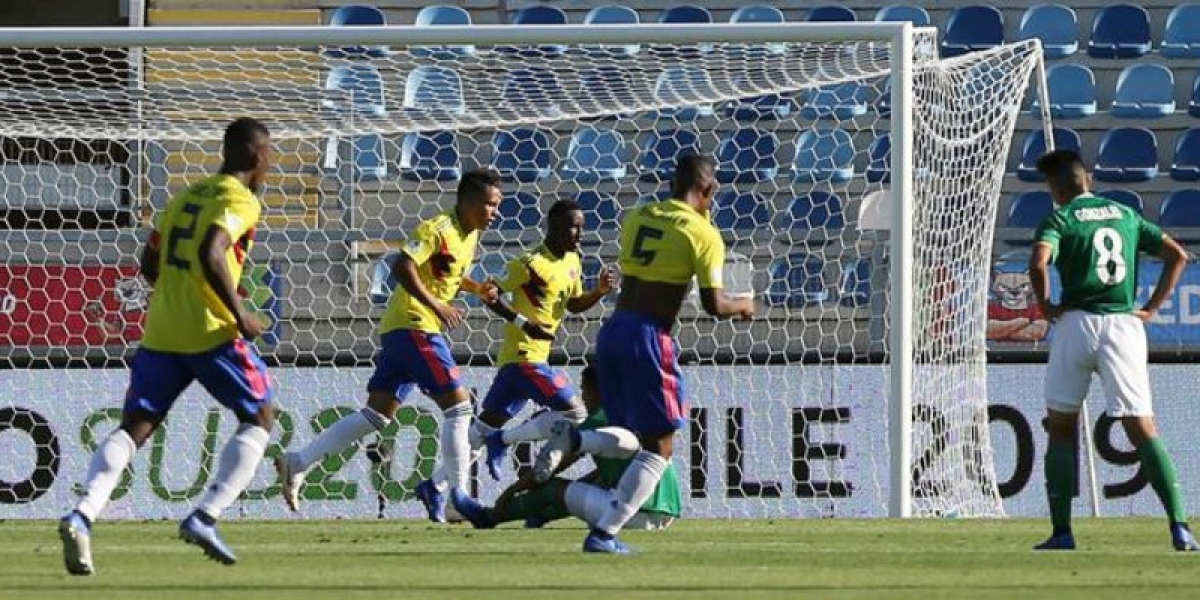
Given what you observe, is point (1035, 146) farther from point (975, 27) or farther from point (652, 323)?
point (652, 323)

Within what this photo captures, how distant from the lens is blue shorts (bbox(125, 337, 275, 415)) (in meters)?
8.21

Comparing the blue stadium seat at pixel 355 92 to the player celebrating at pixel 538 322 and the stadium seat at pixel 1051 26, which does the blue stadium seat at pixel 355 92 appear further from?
the stadium seat at pixel 1051 26

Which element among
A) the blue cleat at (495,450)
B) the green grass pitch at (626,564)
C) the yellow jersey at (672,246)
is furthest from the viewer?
the blue cleat at (495,450)

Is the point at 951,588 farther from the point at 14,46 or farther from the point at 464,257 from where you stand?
the point at 14,46

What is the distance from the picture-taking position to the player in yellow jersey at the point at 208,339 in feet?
26.7

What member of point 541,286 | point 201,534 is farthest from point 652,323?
point 541,286

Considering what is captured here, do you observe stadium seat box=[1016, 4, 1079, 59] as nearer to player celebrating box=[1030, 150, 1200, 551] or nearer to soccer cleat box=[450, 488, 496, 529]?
soccer cleat box=[450, 488, 496, 529]

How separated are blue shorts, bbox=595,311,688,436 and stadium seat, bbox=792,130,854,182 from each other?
25.8ft

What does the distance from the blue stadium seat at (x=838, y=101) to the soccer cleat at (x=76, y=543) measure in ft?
33.7

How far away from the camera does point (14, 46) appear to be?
12844 mm

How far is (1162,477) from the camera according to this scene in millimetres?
9336

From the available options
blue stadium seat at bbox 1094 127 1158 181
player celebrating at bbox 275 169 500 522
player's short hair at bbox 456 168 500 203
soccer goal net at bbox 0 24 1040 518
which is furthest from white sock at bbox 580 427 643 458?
blue stadium seat at bbox 1094 127 1158 181

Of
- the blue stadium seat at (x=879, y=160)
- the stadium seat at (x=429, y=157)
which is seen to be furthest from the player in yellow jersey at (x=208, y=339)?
the blue stadium seat at (x=879, y=160)

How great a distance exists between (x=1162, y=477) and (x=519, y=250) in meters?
6.70
